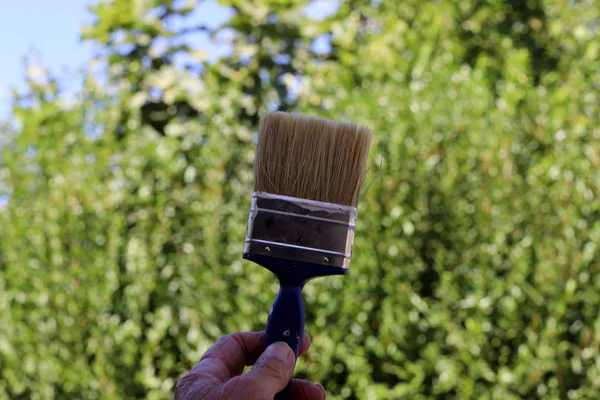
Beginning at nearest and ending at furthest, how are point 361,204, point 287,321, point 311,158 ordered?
1. point 287,321
2. point 311,158
3. point 361,204

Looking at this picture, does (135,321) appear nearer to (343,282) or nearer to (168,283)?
(168,283)

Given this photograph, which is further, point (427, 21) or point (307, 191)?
point (427, 21)

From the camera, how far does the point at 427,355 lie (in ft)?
12.5

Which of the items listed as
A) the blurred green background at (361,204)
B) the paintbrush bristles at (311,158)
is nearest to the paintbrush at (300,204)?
the paintbrush bristles at (311,158)

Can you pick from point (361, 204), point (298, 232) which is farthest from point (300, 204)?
point (361, 204)

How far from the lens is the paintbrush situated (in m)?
1.99

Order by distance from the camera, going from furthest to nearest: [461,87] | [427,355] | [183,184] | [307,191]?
[183,184] < [461,87] < [427,355] < [307,191]

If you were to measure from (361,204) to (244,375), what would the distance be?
232 cm

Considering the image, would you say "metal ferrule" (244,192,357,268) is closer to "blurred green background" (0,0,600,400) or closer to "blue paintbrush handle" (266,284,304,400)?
"blue paintbrush handle" (266,284,304,400)

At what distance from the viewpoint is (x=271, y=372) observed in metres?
1.81

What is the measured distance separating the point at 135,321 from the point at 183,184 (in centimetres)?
81

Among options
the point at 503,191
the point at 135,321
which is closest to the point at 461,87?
the point at 503,191

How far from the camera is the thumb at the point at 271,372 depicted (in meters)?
1.78

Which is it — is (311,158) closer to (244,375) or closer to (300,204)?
(300,204)
